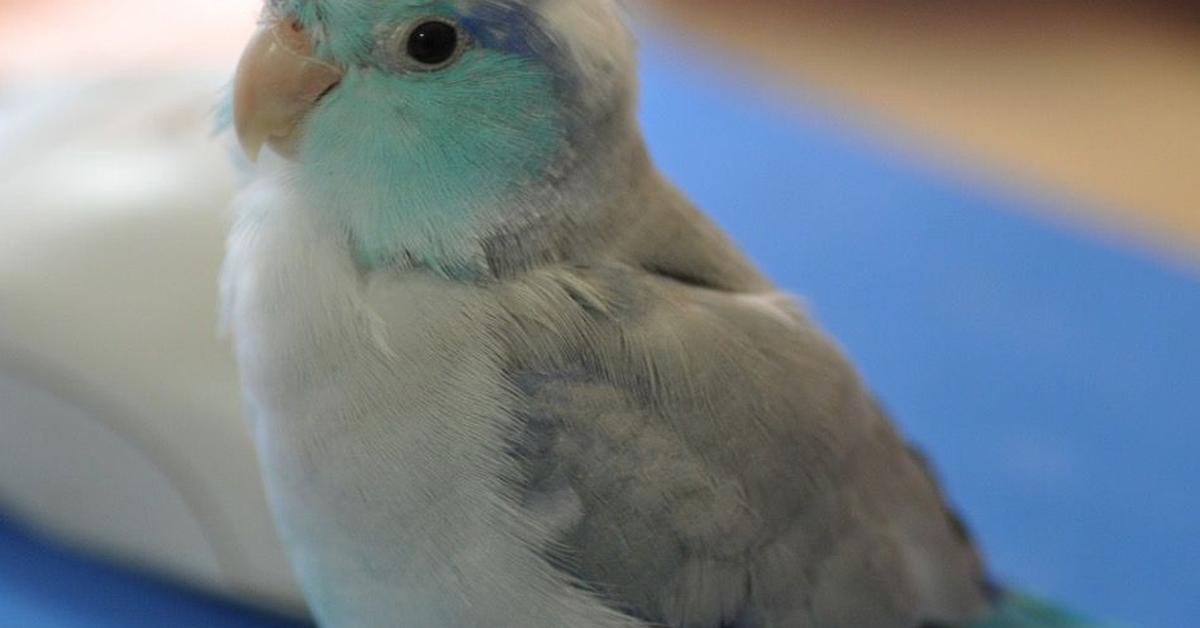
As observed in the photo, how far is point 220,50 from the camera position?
1647 mm

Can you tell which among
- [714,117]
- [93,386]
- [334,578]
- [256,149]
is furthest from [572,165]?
[714,117]

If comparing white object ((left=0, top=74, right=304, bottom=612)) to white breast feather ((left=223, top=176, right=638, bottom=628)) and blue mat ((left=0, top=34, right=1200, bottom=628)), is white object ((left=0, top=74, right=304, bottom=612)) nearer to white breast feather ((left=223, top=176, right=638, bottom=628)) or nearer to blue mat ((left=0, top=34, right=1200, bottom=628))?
blue mat ((left=0, top=34, right=1200, bottom=628))

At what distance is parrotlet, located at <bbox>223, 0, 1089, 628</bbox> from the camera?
21.7 inches

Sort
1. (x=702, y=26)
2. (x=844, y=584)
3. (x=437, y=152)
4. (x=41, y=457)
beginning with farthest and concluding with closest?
1. (x=702, y=26)
2. (x=41, y=457)
3. (x=844, y=584)
4. (x=437, y=152)

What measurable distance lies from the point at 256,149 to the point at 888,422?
17.7 inches

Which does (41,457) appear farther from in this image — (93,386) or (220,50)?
(220,50)

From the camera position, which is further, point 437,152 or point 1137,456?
point 1137,456

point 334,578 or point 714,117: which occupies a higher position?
point 714,117

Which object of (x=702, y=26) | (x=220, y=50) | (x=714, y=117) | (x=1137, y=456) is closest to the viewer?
(x=1137, y=456)

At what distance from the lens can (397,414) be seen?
580mm

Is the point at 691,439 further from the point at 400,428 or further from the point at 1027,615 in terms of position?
the point at 1027,615

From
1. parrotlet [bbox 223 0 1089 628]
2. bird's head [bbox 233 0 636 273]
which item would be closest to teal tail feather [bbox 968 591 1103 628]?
parrotlet [bbox 223 0 1089 628]

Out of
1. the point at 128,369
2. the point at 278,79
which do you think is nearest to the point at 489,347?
the point at 278,79

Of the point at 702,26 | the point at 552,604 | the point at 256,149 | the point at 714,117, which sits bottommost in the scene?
the point at 552,604
